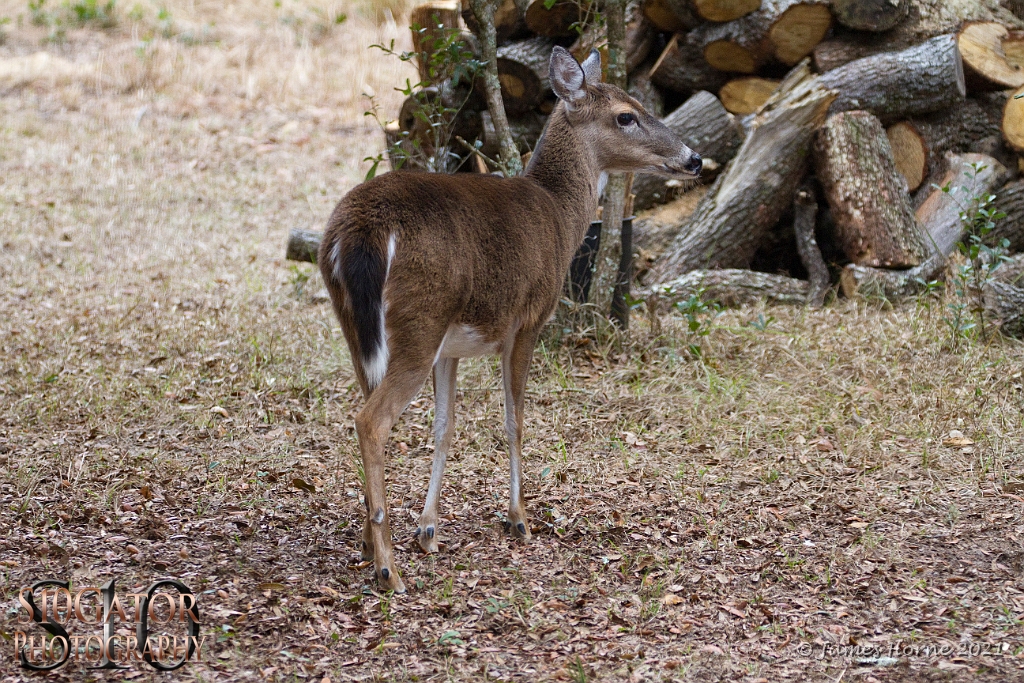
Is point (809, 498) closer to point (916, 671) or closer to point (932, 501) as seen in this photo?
point (932, 501)

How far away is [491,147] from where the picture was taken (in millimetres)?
7355

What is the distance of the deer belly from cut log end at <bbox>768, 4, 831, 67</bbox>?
5175 millimetres

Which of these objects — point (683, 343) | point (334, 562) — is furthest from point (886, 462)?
point (334, 562)

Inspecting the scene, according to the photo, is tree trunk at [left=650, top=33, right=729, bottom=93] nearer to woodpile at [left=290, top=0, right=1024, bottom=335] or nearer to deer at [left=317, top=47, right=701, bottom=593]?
woodpile at [left=290, top=0, right=1024, bottom=335]

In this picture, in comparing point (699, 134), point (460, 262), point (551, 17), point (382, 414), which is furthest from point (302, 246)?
point (382, 414)

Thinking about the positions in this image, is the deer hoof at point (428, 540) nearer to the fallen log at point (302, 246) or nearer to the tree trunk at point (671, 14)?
the fallen log at point (302, 246)

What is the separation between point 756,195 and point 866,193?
78 cm

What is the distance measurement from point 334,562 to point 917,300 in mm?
4639

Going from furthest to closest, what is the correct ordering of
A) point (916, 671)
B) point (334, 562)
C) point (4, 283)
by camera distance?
1. point (4, 283)
2. point (334, 562)
3. point (916, 671)

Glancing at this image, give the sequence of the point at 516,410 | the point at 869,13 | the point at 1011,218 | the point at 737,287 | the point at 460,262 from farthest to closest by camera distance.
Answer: the point at 869,13 → the point at 1011,218 → the point at 737,287 → the point at 516,410 → the point at 460,262

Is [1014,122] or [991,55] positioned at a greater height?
[991,55]

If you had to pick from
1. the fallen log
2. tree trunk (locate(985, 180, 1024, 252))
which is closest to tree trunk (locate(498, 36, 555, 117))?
the fallen log

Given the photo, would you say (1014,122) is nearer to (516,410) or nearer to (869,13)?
(869,13)

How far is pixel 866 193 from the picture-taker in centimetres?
733
